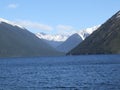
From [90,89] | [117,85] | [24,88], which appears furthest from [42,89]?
[117,85]

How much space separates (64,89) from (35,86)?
13007 millimetres

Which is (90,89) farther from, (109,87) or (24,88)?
(24,88)

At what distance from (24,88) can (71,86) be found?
40.0 ft

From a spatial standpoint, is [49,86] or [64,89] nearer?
[64,89]

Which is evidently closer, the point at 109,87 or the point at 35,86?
the point at 109,87

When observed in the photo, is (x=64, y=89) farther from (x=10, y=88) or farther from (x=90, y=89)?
(x=10, y=88)

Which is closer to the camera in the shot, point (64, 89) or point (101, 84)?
point (64, 89)

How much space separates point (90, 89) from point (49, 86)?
14918 mm

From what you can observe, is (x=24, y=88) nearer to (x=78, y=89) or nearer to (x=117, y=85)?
(x=78, y=89)

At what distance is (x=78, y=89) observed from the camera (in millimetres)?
101812

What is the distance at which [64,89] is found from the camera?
4006 inches

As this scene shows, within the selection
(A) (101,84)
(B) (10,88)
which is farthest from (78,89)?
(B) (10,88)

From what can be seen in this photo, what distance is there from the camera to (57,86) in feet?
359

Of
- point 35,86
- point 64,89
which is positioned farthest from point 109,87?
point 35,86
